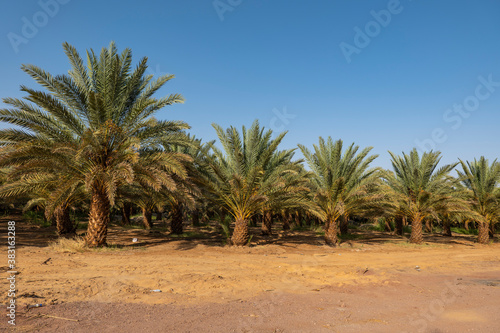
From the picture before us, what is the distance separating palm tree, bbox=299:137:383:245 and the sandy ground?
18.1 ft

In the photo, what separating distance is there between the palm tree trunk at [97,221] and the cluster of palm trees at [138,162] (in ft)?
0.13

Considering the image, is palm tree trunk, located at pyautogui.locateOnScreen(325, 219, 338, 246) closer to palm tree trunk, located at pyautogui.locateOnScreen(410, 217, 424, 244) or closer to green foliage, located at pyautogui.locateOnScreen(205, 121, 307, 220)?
green foliage, located at pyautogui.locateOnScreen(205, 121, 307, 220)

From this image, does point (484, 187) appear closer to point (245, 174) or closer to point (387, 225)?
point (387, 225)

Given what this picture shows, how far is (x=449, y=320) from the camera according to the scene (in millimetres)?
5051

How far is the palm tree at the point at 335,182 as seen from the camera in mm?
15523

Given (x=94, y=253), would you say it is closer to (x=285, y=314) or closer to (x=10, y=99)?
(x=10, y=99)

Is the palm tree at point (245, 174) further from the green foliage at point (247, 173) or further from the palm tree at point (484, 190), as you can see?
the palm tree at point (484, 190)

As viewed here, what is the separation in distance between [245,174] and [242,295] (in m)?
8.50

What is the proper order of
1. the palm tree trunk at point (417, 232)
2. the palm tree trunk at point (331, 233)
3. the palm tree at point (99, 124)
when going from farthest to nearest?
the palm tree trunk at point (417, 232), the palm tree trunk at point (331, 233), the palm tree at point (99, 124)

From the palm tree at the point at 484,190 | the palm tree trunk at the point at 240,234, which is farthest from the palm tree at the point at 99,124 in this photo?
the palm tree at the point at 484,190

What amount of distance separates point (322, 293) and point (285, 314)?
170cm

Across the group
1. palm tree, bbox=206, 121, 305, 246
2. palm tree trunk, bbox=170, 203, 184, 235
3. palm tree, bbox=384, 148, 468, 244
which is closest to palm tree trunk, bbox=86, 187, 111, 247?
palm tree, bbox=206, 121, 305, 246

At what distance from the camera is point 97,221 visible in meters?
11.7

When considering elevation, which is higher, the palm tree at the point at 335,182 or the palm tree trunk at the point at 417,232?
the palm tree at the point at 335,182
